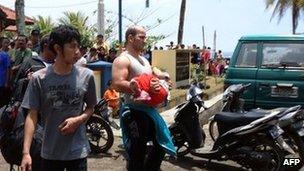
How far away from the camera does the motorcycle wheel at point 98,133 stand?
298 inches

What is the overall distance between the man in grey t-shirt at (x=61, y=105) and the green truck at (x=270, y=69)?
5.01 metres

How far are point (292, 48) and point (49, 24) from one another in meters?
17.6

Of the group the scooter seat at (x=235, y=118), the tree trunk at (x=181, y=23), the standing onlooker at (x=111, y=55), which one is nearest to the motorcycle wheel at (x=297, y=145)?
the scooter seat at (x=235, y=118)

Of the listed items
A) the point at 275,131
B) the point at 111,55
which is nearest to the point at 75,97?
the point at 275,131

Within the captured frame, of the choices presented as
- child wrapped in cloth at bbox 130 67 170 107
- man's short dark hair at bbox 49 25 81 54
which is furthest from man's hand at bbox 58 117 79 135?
child wrapped in cloth at bbox 130 67 170 107

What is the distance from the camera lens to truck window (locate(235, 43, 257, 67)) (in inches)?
338

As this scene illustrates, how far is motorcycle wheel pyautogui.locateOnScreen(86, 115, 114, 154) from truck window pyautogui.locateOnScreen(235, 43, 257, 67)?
2.39 m

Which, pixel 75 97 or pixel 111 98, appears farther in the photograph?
pixel 111 98

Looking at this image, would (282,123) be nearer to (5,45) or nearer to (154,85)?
(154,85)

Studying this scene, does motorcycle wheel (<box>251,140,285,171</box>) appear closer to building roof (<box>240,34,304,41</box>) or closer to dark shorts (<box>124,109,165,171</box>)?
dark shorts (<box>124,109,165,171</box>)

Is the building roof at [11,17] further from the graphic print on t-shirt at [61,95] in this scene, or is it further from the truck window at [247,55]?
the graphic print on t-shirt at [61,95]

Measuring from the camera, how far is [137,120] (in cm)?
519

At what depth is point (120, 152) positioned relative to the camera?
7789mm

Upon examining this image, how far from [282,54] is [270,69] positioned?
335 mm
